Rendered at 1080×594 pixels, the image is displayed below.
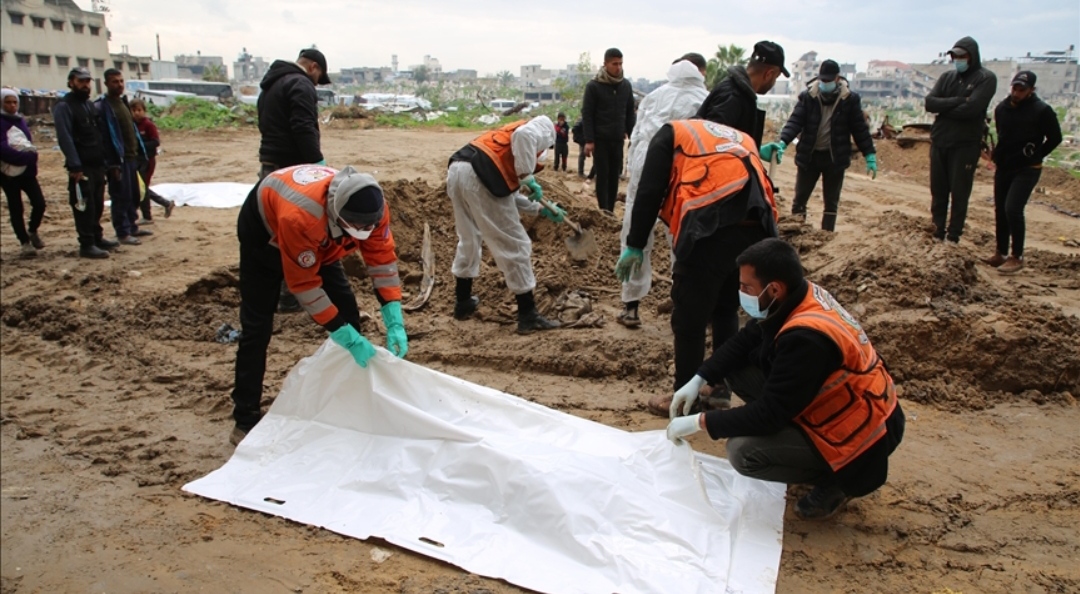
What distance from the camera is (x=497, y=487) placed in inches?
99.7

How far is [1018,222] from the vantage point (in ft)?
17.9

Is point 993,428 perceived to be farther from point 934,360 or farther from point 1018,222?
point 1018,222

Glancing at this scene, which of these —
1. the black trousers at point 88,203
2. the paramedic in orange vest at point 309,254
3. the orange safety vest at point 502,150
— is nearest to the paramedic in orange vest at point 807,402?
the paramedic in orange vest at point 309,254

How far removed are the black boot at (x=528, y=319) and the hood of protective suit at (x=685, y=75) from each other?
156 cm

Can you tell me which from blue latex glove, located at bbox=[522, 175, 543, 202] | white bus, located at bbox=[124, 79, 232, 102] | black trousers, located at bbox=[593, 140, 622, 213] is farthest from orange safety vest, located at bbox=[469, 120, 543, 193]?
white bus, located at bbox=[124, 79, 232, 102]

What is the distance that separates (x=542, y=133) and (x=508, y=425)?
1988mm

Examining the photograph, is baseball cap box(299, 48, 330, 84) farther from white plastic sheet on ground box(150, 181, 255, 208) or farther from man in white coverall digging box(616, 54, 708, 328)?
white plastic sheet on ground box(150, 181, 255, 208)

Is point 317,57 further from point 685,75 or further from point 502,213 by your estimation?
point 685,75

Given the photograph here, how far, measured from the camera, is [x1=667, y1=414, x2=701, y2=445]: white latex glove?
2.56 meters

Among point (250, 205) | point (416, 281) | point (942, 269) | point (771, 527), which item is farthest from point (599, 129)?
point (771, 527)

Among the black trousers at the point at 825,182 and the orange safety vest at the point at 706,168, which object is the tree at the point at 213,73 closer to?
the black trousers at the point at 825,182

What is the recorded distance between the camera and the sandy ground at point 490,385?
2346 millimetres

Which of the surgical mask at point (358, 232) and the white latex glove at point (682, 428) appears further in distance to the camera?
the surgical mask at point (358, 232)

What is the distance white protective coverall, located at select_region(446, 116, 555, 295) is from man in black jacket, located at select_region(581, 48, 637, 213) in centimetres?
237
